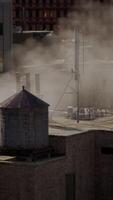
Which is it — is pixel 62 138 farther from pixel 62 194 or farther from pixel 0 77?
pixel 0 77

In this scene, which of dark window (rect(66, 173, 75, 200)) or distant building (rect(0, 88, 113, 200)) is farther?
dark window (rect(66, 173, 75, 200))

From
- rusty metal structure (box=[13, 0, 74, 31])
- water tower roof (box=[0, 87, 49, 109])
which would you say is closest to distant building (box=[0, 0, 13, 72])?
water tower roof (box=[0, 87, 49, 109])

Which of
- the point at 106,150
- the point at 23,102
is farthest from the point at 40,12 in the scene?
the point at 23,102

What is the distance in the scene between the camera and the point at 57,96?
4478cm

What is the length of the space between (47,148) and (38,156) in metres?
0.90

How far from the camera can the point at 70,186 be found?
28469mm

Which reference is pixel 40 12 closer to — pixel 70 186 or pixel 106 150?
pixel 106 150

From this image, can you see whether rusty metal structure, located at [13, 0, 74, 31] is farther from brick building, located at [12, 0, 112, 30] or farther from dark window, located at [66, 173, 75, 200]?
dark window, located at [66, 173, 75, 200]

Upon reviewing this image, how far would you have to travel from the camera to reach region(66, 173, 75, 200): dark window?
2827 cm

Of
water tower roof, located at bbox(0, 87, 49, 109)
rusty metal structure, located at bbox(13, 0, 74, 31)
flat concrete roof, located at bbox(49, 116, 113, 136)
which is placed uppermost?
rusty metal structure, located at bbox(13, 0, 74, 31)

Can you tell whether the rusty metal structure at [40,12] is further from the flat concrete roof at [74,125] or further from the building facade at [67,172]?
the building facade at [67,172]

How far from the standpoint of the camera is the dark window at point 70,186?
28266 mm

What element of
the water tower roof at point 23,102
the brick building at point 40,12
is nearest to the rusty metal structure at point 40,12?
the brick building at point 40,12

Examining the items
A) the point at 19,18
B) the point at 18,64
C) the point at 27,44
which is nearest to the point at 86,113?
the point at 18,64
